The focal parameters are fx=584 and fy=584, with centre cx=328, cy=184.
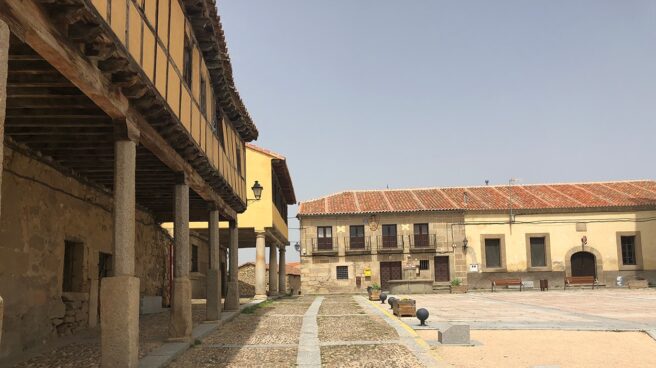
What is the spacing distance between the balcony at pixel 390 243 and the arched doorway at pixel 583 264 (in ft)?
35.7

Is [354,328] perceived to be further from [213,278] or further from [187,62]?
[187,62]

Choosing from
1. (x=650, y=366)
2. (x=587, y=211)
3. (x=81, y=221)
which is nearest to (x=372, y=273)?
(x=587, y=211)

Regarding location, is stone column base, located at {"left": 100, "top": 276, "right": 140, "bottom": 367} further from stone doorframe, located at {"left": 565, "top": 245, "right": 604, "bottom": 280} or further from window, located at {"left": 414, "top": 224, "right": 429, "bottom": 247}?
stone doorframe, located at {"left": 565, "top": 245, "right": 604, "bottom": 280}

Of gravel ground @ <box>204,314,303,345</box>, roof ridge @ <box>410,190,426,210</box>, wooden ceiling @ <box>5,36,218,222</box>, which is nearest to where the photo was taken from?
wooden ceiling @ <box>5,36,218,222</box>

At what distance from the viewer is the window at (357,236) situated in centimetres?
3697

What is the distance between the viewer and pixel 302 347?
9.41 m

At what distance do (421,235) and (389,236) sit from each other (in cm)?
200

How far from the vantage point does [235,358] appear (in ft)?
27.9

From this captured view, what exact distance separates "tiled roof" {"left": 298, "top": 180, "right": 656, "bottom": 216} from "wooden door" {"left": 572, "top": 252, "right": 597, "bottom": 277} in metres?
3.08

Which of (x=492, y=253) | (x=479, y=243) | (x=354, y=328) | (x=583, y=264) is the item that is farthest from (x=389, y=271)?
(x=354, y=328)

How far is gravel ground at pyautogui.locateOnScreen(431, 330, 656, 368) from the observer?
25.8 feet

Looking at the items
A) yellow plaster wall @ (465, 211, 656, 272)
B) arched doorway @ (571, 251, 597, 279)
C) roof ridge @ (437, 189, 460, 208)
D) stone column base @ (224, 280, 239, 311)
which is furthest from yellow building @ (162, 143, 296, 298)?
arched doorway @ (571, 251, 597, 279)

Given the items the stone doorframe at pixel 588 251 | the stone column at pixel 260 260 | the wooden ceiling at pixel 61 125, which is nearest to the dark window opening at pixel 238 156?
the wooden ceiling at pixel 61 125

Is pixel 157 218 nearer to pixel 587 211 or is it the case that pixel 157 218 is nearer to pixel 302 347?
pixel 302 347
